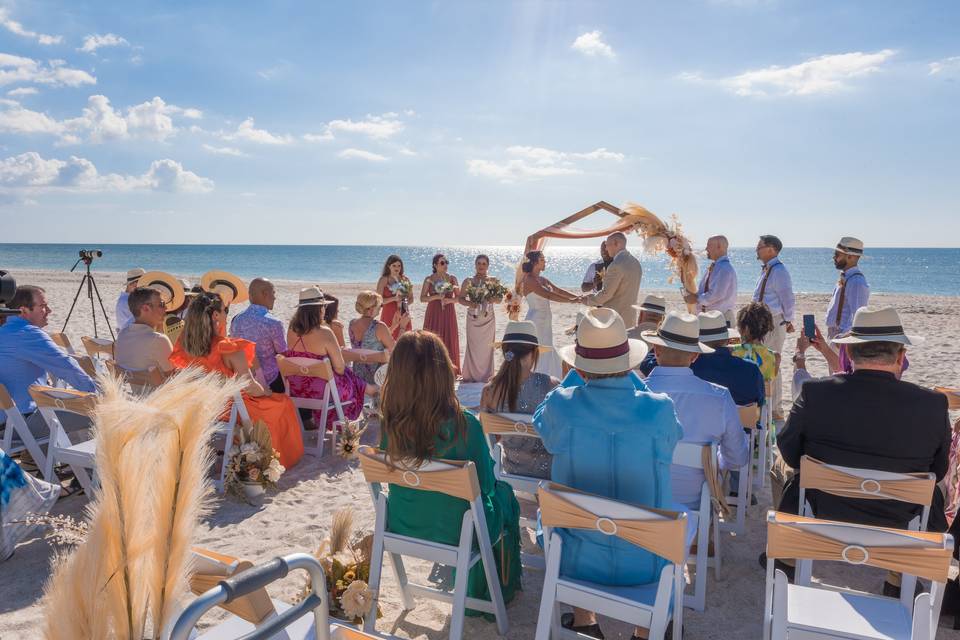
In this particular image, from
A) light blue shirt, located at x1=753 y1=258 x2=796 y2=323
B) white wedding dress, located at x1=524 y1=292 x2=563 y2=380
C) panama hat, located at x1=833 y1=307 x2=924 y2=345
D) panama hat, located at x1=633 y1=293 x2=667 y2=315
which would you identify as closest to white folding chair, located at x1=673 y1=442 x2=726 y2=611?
A: panama hat, located at x1=833 y1=307 x2=924 y2=345

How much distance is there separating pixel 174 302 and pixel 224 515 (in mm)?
3355

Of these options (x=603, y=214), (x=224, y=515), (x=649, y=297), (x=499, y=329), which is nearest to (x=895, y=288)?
(x=499, y=329)

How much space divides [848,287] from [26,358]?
7.44 meters

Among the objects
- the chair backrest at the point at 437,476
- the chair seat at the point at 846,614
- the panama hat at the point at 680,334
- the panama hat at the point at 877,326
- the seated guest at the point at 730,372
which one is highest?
the panama hat at the point at 877,326

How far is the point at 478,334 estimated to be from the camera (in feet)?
26.5

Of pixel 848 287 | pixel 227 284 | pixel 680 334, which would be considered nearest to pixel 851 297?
pixel 848 287

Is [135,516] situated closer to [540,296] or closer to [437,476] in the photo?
[437,476]

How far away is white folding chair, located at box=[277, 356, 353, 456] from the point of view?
5.40 metres

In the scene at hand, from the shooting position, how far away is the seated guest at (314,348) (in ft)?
18.8

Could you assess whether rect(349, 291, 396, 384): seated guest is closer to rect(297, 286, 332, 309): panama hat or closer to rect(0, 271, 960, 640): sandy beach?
rect(0, 271, 960, 640): sandy beach

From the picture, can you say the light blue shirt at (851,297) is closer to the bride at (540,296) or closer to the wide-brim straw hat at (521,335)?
the bride at (540,296)

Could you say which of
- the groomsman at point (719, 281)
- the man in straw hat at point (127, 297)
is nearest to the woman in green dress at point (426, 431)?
the groomsman at point (719, 281)

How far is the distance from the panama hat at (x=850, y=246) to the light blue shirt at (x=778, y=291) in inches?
26.5

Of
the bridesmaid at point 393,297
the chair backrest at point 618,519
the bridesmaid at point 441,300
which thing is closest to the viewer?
the chair backrest at point 618,519
